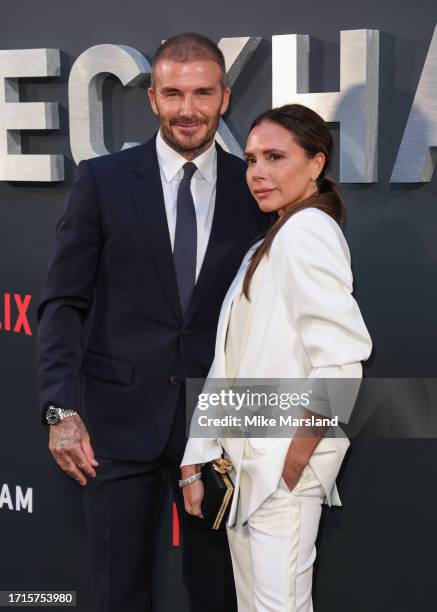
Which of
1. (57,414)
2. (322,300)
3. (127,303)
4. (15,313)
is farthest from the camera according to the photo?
(15,313)

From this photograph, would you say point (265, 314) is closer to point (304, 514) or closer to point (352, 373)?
point (352, 373)

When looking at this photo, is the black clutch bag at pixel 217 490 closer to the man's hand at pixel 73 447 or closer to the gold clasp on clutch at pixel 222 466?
the gold clasp on clutch at pixel 222 466

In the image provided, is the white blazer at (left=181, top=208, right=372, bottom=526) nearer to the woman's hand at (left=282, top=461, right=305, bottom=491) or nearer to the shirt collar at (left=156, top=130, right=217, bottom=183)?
the woman's hand at (left=282, top=461, right=305, bottom=491)

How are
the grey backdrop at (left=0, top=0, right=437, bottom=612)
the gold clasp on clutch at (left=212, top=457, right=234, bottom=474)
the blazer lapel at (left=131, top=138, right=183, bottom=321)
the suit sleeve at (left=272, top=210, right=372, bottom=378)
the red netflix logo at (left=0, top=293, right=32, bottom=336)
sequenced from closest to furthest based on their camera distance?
1. the suit sleeve at (left=272, top=210, right=372, bottom=378)
2. the gold clasp on clutch at (left=212, top=457, right=234, bottom=474)
3. the blazer lapel at (left=131, top=138, right=183, bottom=321)
4. the grey backdrop at (left=0, top=0, right=437, bottom=612)
5. the red netflix logo at (left=0, top=293, right=32, bottom=336)

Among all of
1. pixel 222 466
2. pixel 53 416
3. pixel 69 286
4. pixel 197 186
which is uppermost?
pixel 197 186

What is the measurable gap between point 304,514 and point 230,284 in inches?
25.0

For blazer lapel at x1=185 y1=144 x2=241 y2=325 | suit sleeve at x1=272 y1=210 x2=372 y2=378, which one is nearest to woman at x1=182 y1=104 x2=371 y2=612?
suit sleeve at x1=272 y1=210 x2=372 y2=378

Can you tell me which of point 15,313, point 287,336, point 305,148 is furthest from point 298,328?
point 15,313

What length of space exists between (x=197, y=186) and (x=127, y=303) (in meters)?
0.36

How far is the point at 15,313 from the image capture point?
130 inches

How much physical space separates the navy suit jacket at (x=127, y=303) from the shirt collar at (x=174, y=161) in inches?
1.0

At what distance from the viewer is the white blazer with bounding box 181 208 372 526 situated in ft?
6.57

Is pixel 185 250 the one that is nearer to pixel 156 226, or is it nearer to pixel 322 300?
pixel 156 226

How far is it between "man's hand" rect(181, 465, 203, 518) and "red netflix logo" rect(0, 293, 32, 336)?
117 centimetres
